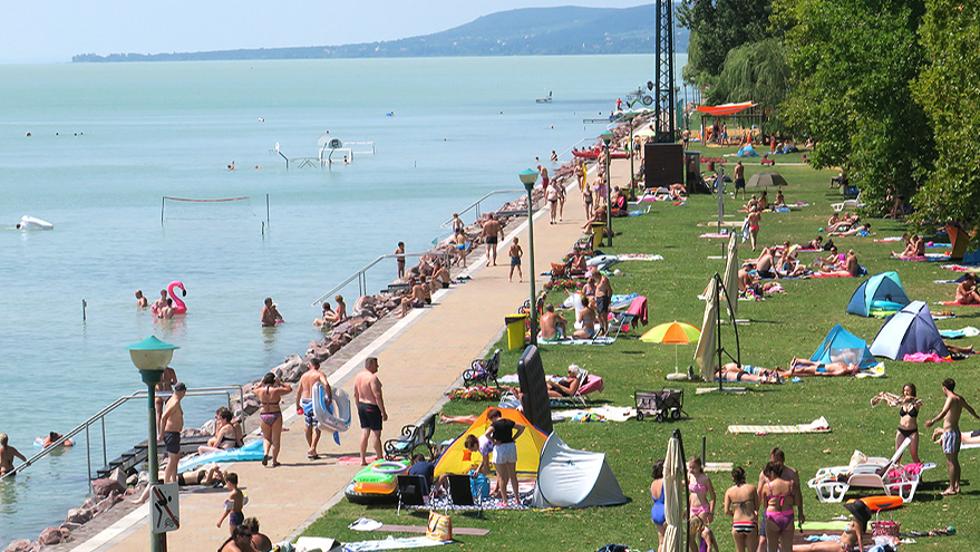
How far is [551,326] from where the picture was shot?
96.9 feet

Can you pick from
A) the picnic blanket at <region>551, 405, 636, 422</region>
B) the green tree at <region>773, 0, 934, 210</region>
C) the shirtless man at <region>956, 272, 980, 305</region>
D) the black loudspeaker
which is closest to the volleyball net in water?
the black loudspeaker

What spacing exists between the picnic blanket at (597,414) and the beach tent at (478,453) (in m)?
2.95

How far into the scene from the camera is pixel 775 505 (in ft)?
50.0

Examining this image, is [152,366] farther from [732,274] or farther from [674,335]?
[732,274]

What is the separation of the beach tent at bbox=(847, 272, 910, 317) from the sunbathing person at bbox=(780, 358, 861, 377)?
5.54 metres

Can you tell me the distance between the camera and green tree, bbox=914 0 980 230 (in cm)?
3150

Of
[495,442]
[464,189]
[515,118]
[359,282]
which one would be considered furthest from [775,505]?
[515,118]

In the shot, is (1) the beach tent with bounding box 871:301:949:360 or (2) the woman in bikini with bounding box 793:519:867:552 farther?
(1) the beach tent with bounding box 871:301:949:360

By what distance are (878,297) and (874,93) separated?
1136 centimetres

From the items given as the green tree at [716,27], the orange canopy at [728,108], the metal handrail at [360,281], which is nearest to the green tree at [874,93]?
the metal handrail at [360,281]

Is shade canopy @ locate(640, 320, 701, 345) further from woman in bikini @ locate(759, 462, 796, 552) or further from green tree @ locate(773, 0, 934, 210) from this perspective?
green tree @ locate(773, 0, 934, 210)

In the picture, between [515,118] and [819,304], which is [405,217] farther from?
[515,118]

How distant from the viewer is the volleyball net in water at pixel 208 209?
80.6 m

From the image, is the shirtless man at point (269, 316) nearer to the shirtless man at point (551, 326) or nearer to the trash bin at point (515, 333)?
the shirtless man at point (551, 326)
